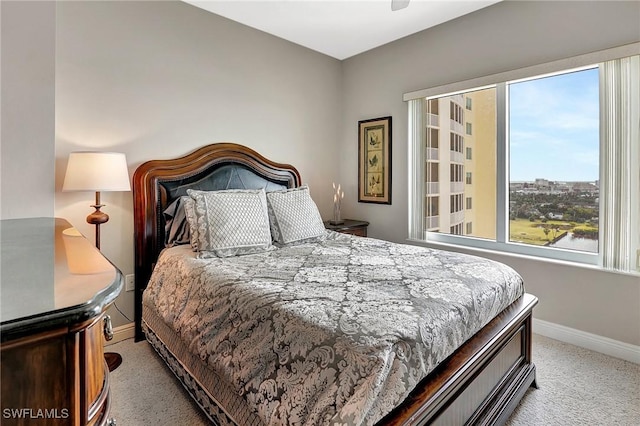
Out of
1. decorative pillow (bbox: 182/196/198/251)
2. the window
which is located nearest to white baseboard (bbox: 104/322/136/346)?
decorative pillow (bbox: 182/196/198/251)

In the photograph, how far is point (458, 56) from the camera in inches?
→ 127

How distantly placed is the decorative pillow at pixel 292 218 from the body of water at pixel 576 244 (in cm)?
198

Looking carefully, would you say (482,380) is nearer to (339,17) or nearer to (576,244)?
(576,244)

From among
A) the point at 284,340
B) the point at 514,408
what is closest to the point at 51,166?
the point at 284,340

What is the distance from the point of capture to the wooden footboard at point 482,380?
120 cm

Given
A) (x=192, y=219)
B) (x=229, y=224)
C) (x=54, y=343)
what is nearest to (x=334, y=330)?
(x=54, y=343)

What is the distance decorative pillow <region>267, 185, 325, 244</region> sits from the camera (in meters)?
2.69

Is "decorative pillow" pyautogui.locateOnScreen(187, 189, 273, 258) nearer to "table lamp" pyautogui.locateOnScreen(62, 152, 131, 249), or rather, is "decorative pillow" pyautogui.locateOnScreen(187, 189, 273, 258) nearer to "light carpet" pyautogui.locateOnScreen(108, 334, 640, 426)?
"table lamp" pyautogui.locateOnScreen(62, 152, 131, 249)

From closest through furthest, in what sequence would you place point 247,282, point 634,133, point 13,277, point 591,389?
1. point 13,277
2. point 247,282
3. point 591,389
4. point 634,133

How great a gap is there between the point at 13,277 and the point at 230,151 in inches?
99.5

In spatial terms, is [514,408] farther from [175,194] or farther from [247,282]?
[175,194]

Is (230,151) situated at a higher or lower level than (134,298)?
higher

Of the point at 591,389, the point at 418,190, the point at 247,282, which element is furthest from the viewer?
Result: the point at 418,190

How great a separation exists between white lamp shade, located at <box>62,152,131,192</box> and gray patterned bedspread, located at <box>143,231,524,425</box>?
0.65 m
